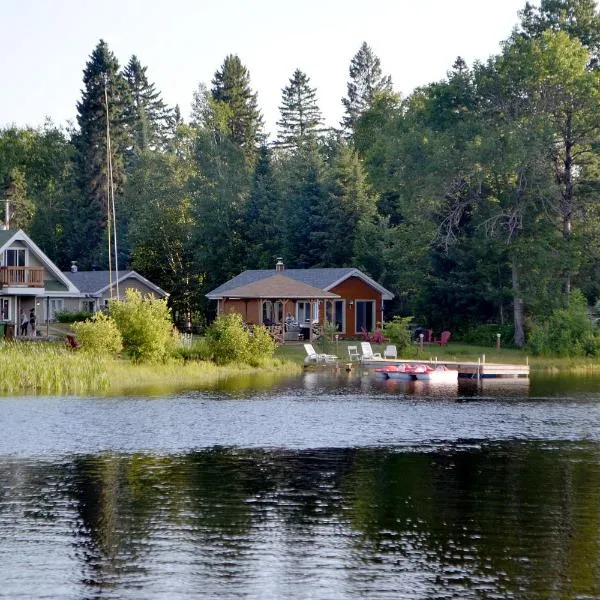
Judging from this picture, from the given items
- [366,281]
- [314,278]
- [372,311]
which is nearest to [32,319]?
[314,278]

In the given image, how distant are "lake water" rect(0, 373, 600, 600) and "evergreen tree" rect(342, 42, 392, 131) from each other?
93.0 metres

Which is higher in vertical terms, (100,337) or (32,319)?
(32,319)

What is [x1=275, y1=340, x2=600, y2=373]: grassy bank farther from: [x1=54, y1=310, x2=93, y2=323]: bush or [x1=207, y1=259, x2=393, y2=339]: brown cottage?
[x1=54, y1=310, x2=93, y2=323]: bush

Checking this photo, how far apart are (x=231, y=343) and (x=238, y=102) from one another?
7487 cm

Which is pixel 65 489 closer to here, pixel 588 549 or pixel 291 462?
pixel 291 462

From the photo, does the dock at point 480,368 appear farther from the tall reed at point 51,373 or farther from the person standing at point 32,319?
the person standing at point 32,319

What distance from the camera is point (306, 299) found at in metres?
68.9

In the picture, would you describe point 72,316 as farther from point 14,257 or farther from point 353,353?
point 353,353

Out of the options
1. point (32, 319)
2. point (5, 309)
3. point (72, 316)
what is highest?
point (5, 309)

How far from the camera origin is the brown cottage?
6819 centimetres

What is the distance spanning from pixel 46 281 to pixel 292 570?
175 ft

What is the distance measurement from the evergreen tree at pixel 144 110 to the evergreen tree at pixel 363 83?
75.9 feet

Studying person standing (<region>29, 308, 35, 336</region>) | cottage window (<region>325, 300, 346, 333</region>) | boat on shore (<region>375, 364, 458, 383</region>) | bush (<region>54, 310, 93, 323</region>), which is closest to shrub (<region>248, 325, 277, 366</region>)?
boat on shore (<region>375, 364, 458, 383</region>)

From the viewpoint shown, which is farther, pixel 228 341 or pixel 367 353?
pixel 367 353
